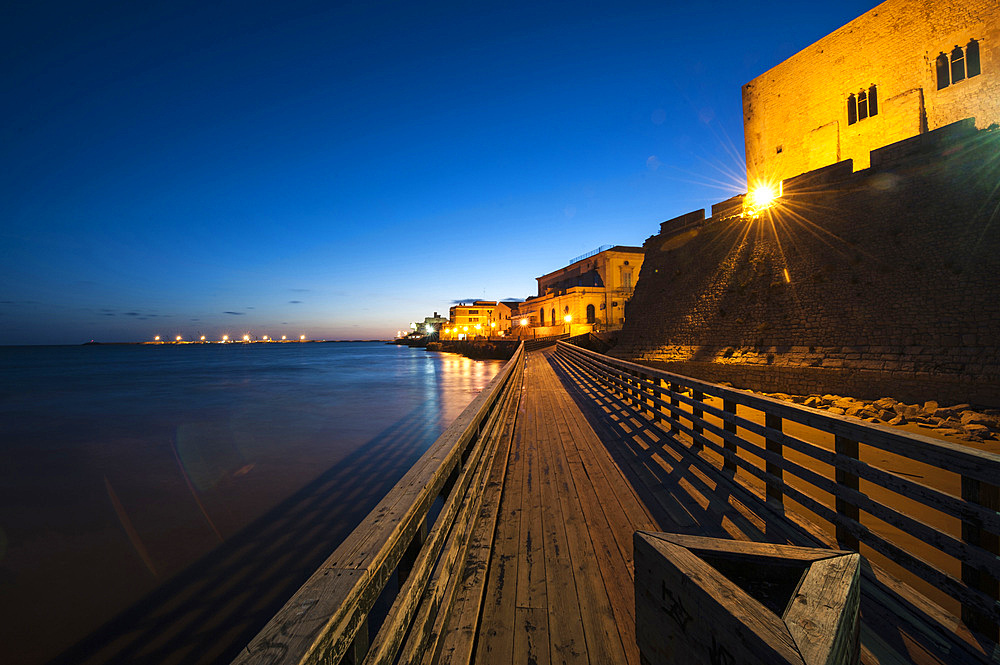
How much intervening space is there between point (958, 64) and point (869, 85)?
129 inches

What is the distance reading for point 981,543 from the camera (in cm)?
206

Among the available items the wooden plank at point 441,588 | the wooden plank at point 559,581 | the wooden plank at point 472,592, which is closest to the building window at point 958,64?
the wooden plank at point 559,581

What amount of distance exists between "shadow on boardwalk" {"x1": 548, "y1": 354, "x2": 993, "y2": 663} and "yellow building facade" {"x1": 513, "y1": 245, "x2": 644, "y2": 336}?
35.4 metres

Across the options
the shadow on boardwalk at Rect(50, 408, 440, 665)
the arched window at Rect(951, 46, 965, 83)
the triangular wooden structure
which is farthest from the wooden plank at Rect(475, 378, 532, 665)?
the arched window at Rect(951, 46, 965, 83)

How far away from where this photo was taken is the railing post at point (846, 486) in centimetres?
278

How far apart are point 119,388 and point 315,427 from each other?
30.3 m

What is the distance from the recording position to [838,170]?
50.5ft

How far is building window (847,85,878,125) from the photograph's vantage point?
66.0 feet

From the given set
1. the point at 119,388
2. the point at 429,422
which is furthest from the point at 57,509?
the point at 119,388

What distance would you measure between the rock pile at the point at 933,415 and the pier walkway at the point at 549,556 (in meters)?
6.57

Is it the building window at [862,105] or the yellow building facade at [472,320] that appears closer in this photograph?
the building window at [862,105]

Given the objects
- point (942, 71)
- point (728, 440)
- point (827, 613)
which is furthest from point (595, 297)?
point (827, 613)

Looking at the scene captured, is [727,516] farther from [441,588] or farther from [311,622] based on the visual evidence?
[311,622]

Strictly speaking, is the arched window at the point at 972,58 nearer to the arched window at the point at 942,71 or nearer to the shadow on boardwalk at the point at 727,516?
the arched window at the point at 942,71
